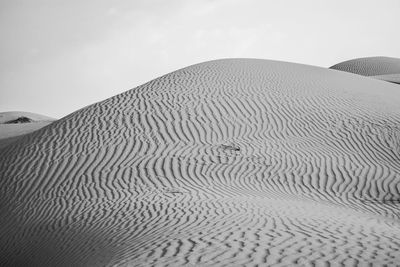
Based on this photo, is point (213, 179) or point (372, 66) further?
point (372, 66)

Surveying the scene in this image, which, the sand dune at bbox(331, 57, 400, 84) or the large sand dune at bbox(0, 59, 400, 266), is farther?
the sand dune at bbox(331, 57, 400, 84)

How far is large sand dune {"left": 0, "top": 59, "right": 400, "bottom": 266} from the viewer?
→ 17.4 feet

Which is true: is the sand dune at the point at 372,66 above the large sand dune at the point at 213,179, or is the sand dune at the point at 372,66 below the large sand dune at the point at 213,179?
above

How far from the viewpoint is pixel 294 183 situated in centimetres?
949

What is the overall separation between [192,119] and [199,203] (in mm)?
5319

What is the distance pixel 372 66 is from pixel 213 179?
129ft

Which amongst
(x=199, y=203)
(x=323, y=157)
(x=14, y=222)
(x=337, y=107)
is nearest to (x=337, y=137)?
(x=323, y=157)

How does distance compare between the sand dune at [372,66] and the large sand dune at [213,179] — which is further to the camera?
the sand dune at [372,66]

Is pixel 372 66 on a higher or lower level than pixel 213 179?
higher

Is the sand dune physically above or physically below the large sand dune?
above

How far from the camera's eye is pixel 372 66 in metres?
44.1

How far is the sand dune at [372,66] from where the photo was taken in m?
42.7

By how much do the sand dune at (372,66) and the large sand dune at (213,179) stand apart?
1118 inches

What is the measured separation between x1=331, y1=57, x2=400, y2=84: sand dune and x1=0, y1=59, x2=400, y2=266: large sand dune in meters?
28.4
